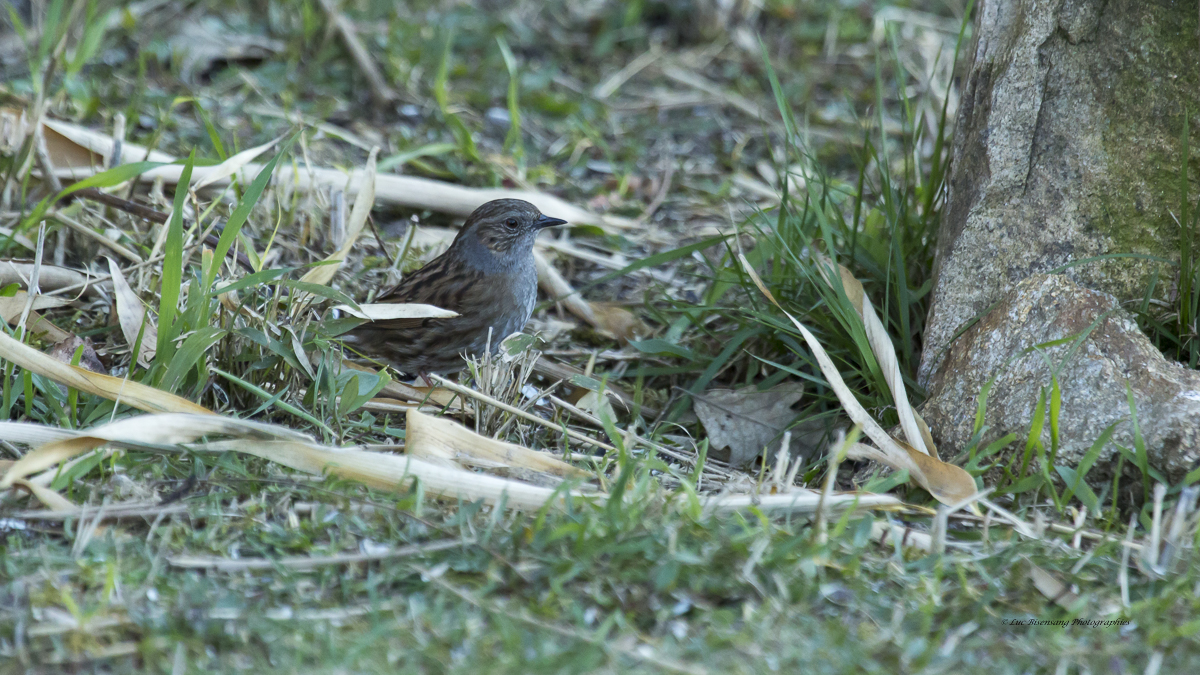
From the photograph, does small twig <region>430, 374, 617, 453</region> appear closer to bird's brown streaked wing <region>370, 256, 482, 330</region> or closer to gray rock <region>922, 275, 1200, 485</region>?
bird's brown streaked wing <region>370, 256, 482, 330</region>

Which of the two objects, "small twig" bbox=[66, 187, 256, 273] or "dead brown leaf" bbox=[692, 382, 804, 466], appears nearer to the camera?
"dead brown leaf" bbox=[692, 382, 804, 466]

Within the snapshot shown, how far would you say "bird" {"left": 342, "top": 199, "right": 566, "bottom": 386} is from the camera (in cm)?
454

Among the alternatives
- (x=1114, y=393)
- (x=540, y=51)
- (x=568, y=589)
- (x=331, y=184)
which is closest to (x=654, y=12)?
(x=540, y=51)

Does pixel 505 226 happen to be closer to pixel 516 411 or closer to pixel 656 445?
pixel 516 411

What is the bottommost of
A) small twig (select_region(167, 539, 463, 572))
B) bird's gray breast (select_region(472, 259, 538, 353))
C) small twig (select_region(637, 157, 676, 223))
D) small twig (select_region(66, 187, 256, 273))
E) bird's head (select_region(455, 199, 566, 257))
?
small twig (select_region(167, 539, 463, 572))

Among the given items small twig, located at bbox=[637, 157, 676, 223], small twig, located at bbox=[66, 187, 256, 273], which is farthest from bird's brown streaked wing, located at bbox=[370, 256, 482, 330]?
small twig, located at bbox=[637, 157, 676, 223]

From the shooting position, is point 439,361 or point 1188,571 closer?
point 1188,571

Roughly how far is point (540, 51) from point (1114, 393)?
511 cm

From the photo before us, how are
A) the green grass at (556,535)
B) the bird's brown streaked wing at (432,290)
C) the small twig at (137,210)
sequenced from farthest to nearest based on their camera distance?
the bird's brown streaked wing at (432,290), the small twig at (137,210), the green grass at (556,535)

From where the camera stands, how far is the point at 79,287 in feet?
13.9

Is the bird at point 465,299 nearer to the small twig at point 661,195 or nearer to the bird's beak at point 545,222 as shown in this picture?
the bird's beak at point 545,222

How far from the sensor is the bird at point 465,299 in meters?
4.54

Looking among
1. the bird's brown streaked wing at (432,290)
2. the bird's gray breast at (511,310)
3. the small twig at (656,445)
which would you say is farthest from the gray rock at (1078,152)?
the bird's brown streaked wing at (432,290)

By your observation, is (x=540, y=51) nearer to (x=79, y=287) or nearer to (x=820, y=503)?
(x=79, y=287)
